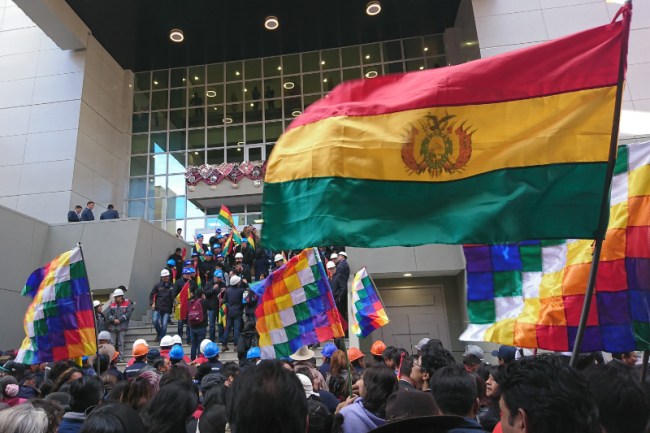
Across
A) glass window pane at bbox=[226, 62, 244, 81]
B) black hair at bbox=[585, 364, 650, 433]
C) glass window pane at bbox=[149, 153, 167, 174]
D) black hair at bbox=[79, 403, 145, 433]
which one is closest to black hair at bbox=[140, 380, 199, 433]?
black hair at bbox=[79, 403, 145, 433]

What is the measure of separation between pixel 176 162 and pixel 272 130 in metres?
5.21

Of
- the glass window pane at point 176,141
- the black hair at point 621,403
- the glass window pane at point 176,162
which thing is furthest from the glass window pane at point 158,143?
the black hair at point 621,403

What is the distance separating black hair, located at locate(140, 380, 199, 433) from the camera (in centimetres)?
305

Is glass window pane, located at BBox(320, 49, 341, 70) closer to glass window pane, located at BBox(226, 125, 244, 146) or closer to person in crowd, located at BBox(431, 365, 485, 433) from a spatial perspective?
glass window pane, located at BBox(226, 125, 244, 146)

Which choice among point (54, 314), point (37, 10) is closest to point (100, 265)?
point (54, 314)

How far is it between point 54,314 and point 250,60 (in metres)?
20.7

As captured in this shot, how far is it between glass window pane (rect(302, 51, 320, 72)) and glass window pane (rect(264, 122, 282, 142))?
3236 millimetres

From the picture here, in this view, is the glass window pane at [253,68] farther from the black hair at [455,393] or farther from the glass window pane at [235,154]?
the black hair at [455,393]

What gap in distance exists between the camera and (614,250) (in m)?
3.74

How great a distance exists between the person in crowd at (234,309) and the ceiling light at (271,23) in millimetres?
14136

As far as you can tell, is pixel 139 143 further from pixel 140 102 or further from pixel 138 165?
pixel 140 102

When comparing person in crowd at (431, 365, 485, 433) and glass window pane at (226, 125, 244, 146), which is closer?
person in crowd at (431, 365, 485, 433)

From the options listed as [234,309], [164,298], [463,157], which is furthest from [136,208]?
[463,157]

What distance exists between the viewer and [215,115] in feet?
81.1
